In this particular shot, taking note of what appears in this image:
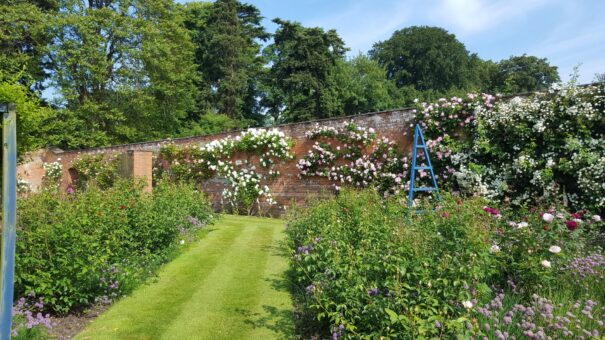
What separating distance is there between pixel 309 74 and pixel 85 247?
22845mm

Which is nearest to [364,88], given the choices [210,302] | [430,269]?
[210,302]

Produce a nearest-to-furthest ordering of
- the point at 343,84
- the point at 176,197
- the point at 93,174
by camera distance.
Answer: the point at 176,197 < the point at 93,174 < the point at 343,84

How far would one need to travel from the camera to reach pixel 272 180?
458 inches

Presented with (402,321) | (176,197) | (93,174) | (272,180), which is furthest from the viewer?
(93,174)

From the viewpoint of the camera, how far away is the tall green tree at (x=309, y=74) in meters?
26.1

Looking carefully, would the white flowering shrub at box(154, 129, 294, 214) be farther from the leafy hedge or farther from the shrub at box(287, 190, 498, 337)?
the shrub at box(287, 190, 498, 337)

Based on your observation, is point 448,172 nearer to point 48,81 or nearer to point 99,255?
A: point 99,255

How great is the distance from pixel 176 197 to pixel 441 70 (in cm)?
3175

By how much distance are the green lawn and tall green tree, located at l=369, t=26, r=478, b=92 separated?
31.4 m

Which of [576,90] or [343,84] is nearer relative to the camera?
[576,90]

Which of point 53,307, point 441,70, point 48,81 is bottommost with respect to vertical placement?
point 53,307

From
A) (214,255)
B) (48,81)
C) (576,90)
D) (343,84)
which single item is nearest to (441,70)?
(343,84)

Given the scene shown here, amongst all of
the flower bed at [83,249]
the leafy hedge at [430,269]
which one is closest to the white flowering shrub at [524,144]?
the leafy hedge at [430,269]

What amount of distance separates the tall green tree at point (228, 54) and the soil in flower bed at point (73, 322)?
24053 mm
